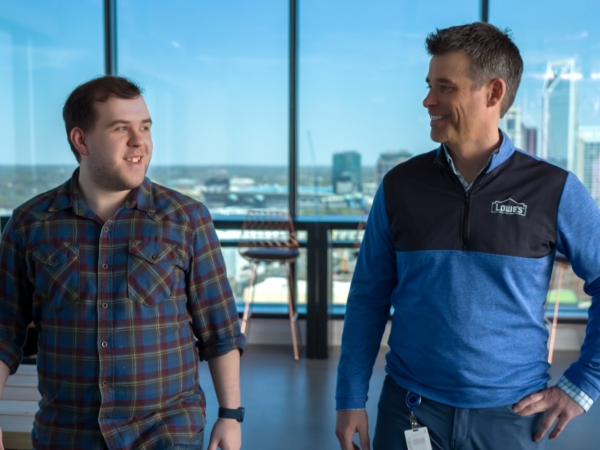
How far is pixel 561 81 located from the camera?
5.48 m

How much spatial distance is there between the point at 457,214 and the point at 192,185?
15.2 ft

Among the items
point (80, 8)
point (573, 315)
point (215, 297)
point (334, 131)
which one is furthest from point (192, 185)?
point (215, 297)

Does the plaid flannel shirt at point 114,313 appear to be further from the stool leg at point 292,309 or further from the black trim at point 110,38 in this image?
the black trim at point 110,38

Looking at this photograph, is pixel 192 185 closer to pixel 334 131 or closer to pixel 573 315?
pixel 334 131

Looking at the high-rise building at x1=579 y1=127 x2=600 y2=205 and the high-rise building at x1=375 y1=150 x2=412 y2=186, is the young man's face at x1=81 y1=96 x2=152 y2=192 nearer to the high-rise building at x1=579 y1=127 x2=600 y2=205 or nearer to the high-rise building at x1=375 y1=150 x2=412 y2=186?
the high-rise building at x1=375 y1=150 x2=412 y2=186

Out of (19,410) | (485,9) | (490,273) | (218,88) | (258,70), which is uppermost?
(485,9)

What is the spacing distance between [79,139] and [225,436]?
80 centimetres

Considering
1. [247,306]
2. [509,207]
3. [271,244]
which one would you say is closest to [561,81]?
[271,244]

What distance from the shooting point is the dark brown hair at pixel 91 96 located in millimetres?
1620

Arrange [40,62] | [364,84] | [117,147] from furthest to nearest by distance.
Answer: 1. [40,62]
2. [364,84]
3. [117,147]

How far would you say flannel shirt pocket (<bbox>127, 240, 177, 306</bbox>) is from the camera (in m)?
1.54

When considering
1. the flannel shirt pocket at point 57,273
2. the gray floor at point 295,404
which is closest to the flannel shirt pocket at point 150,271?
the flannel shirt pocket at point 57,273

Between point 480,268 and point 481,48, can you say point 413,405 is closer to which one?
point 480,268

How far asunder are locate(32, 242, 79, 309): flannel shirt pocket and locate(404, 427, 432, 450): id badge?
0.81 metres
